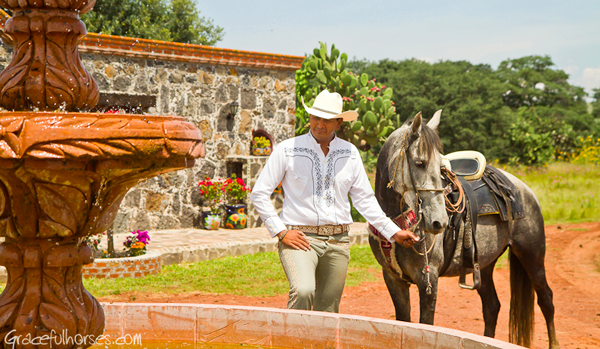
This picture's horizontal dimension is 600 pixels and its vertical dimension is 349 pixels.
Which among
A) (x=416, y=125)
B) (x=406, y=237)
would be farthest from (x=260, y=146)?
(x=406, y=237)

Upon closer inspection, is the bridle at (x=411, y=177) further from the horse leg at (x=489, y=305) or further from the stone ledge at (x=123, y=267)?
the stone ledge at (x=123, y=267)

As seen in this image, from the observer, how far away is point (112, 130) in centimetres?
237

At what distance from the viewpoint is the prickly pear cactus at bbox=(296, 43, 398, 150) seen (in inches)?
610

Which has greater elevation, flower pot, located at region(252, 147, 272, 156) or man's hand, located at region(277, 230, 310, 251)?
man's hand, located at region(277, 230, 310, 251)

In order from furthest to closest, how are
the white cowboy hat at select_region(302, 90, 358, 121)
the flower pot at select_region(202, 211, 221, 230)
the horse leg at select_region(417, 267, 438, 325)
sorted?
the flower pot at select_region(202, 211, 221, 230) < the horse leg at select_region(417, 267, 438, 325) < the white cowboy hat at select_region(302, 90, 358, 121)

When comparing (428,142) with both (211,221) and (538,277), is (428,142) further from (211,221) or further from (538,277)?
(211,221)

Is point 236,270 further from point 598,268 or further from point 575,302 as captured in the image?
point 598,268

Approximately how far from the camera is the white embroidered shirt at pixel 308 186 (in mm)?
3920

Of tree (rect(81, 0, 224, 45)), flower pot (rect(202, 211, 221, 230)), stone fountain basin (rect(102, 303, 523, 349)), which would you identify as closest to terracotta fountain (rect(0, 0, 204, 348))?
stone fountain basin (rect(102, 303, 523, 349))

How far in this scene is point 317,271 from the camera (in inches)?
158

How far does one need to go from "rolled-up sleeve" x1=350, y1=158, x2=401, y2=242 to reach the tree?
61.7ft

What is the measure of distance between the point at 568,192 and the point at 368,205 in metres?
14.9

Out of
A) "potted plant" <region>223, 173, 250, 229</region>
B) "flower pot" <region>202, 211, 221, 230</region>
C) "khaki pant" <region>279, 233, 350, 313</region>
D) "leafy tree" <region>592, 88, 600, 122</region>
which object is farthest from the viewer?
"leafy tree" <region>592, 88, 600, 122</region>

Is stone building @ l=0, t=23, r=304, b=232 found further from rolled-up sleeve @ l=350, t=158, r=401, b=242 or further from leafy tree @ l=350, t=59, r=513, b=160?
leafy tree @ l=350, t=59, r=513, b=160
